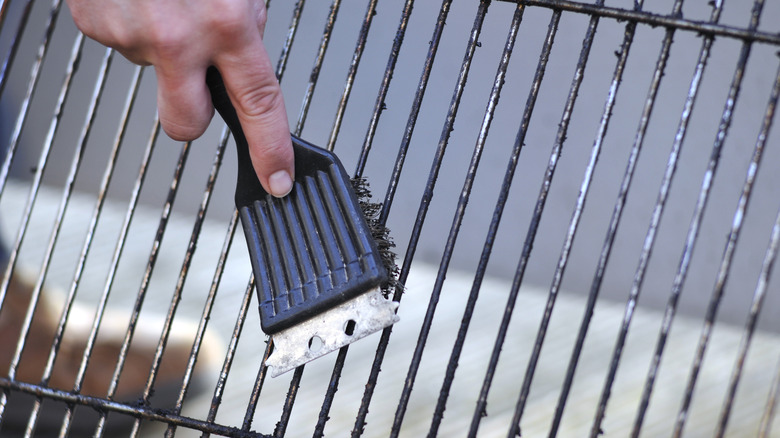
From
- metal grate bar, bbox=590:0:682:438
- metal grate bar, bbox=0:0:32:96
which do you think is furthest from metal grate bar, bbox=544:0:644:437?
metal grate bar, bbox=0:0:32:96

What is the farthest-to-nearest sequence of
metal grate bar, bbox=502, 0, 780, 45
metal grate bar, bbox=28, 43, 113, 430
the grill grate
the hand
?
1. the grill grate
2. metal grate bar, bbox=28, 43, 113, 430
3. metal grate bar, bbox=502, 0, 780, 45
4. the hand

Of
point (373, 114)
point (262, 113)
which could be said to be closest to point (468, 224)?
point (373, 114)

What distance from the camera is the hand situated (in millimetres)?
527

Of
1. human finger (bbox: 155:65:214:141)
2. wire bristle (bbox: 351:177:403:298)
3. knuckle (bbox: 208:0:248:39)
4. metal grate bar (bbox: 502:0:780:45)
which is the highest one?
metal grate bar (bbox: 502:0:780:45)

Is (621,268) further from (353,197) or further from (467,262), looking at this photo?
(353,197)

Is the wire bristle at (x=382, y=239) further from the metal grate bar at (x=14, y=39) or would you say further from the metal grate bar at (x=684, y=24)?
the metal grate bar at (x=14, y=39)

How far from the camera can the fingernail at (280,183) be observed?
0.64 m

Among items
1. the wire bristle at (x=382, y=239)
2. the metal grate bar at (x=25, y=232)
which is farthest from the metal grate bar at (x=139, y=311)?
the wire bristle at (x=382, y=239)

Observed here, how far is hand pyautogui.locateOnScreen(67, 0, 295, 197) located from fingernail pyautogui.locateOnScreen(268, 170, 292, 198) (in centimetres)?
1

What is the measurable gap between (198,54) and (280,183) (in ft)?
0.48

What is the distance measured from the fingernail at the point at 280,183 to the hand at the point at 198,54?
10 mm

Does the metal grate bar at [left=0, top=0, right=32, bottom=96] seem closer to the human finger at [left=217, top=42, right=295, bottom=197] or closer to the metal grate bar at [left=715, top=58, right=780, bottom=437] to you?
the human finger at [left=217, top=42, right=295, bottom=197]

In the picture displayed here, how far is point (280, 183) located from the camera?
65cm

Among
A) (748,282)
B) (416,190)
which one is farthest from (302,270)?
(748,282)
